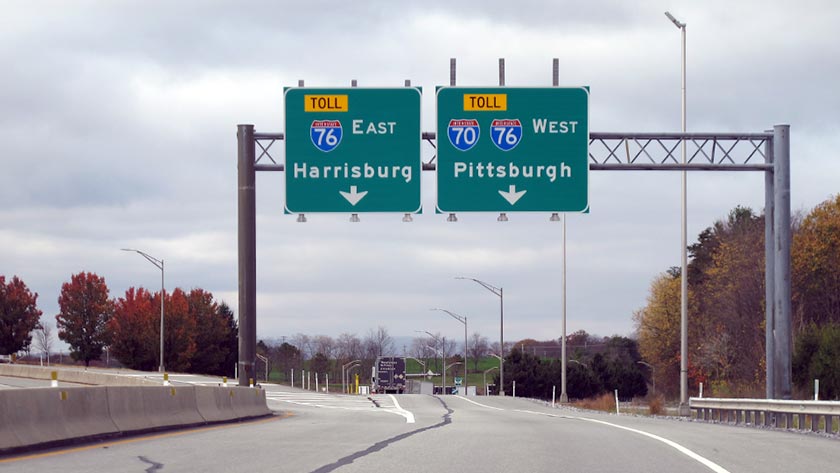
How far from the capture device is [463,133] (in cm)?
2936

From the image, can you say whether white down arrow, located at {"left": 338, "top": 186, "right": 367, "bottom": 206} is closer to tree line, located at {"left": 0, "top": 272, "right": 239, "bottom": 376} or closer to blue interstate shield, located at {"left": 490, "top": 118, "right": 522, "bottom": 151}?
blue interstate shield, located at {"left": 490, "top": 118, "right": 522, "bottom": 151}

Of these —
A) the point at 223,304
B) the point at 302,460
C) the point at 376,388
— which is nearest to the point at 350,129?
the point at 302,460

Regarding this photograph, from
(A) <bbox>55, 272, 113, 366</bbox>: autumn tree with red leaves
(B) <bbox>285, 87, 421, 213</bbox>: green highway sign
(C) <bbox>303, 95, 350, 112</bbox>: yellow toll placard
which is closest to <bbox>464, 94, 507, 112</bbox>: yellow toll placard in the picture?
(B) <bbox>285, 87, 421, 213</bbox>: green highway sign

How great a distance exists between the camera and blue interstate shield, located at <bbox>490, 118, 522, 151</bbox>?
29.0 m

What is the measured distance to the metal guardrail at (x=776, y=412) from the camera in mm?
22359

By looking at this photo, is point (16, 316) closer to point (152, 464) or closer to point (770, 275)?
point (770, 275)

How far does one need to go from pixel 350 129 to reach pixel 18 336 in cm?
8837

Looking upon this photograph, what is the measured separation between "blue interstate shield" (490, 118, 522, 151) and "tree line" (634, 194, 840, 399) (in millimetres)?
22489

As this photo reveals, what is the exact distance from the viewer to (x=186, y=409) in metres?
21.5

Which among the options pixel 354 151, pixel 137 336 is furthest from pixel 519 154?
pixel 137 336

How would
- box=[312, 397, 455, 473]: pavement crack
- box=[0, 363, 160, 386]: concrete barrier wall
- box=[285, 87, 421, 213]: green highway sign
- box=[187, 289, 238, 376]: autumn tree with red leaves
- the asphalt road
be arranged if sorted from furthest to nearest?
box=[187, 289, 238, 376]: autumn tree with red leaves, box=[0, 363, 160, 386]: concrete barrier wall, box=[285, 87, 421, 213]: green highway sign, the asphalt road, box=[312, 397, 455, 473]: pavement crack

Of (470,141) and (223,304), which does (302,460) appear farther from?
(223,304)

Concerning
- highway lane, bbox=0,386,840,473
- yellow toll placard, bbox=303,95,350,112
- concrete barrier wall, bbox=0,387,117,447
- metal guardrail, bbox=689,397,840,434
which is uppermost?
yellow toll placard, bbox=303,95,350,112

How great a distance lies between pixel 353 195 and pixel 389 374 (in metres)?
67.6
